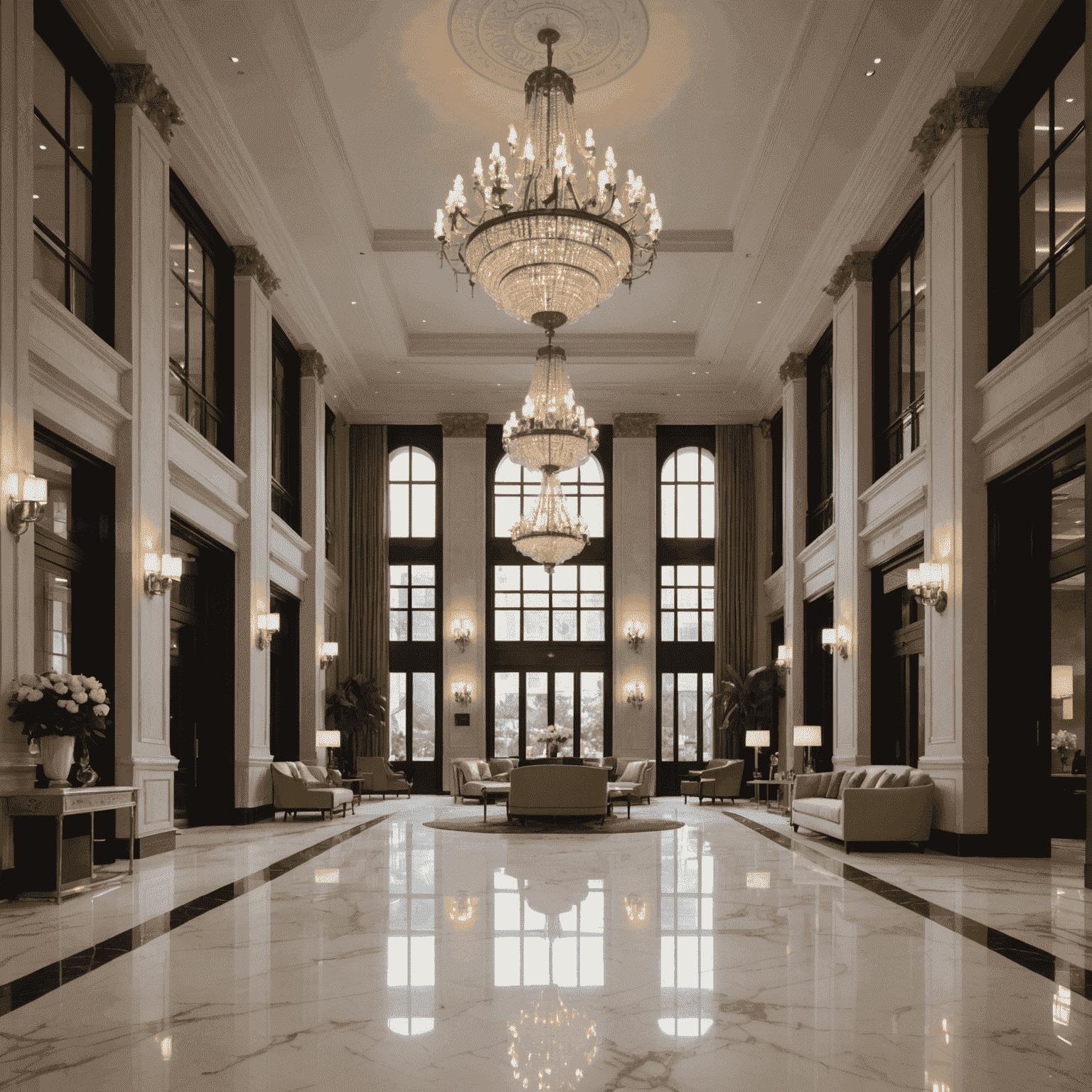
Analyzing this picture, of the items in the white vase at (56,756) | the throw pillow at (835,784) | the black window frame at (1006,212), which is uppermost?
the black window frame at (1006,212)

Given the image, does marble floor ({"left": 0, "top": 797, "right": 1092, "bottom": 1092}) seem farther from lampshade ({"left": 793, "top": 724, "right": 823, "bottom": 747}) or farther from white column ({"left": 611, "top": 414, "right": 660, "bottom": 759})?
white column ({"left": 611, "top": 414, "right": 660, "bottom": 759})

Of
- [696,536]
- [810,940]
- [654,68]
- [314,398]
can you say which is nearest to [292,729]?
[314,398]

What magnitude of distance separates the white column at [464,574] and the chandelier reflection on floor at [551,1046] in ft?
55.0

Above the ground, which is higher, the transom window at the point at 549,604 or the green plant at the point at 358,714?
the transom window at the point at 549,604

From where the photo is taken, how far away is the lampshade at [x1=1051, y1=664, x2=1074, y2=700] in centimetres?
1396

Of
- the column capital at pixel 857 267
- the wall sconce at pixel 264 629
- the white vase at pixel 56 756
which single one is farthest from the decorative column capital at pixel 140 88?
the column capital at pixel 857 267

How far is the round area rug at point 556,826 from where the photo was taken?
12.2m

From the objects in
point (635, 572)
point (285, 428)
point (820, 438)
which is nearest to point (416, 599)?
point (635, 572)

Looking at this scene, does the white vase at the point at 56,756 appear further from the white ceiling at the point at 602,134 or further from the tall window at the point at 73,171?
Answer: the white ceiling at the point at 602,134

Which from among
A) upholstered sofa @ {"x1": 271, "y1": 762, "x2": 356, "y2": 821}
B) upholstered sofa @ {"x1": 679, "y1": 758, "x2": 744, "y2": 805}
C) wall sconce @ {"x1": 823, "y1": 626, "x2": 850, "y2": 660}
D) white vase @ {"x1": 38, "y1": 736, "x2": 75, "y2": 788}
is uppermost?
wall sconce @ {"x1": 823, "y1": 626, "x2": 850, "y2": 660}

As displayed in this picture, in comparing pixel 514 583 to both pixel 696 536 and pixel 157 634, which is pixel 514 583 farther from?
pixel 157 634

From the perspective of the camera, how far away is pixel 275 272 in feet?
48.8

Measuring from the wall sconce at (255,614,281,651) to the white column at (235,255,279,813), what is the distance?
8 centimetres

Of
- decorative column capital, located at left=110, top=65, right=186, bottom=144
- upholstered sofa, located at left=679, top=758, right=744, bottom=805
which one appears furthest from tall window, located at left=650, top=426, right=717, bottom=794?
decorative column capital, located at left=110, top=65, right=186, bottom=144
